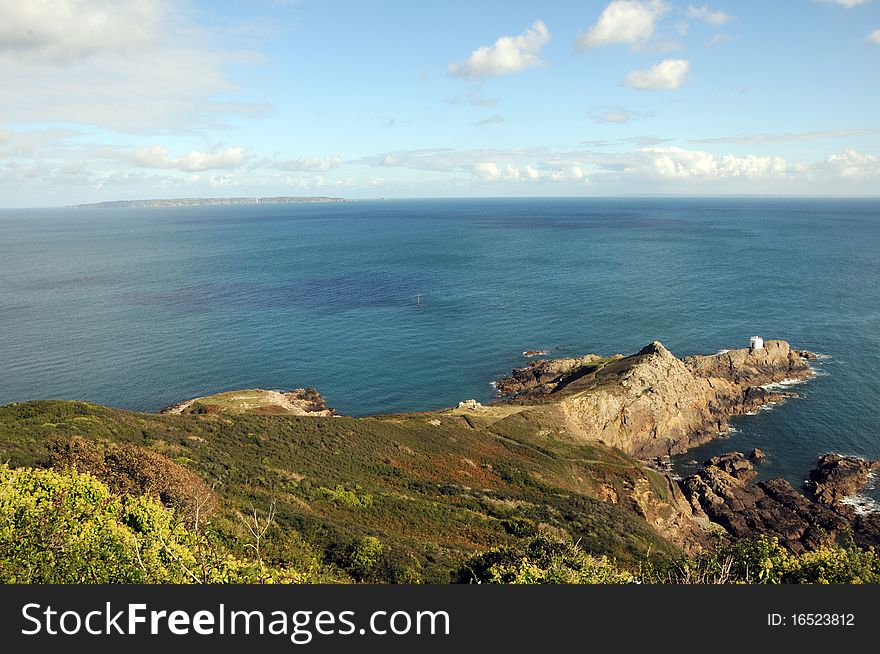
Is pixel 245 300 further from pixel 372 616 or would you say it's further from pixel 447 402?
pixel 372 616

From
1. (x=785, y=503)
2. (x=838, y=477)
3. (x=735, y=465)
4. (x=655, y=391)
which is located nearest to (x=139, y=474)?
(x=785, y=503)

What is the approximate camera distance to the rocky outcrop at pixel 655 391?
78.2 meters

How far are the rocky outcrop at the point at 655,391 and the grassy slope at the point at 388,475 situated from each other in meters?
8.59

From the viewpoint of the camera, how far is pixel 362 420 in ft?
218

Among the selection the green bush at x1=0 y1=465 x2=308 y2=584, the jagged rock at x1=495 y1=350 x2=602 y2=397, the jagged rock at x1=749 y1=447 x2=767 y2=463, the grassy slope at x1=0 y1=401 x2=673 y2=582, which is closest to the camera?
the green bush at x1=0 y1=465 x2=308 y2=584

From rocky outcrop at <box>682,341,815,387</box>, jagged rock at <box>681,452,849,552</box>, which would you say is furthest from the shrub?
rocky outcrop at <box>682,341,815,387</box>

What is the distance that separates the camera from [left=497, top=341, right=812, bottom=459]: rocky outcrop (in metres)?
78.2

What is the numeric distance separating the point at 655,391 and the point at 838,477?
24957 mm

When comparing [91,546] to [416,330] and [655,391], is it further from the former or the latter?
[416,330]

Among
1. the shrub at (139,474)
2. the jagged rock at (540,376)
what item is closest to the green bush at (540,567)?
the shrub at (139,474)

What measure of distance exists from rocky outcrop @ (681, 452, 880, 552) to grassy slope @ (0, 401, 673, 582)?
9.67 meters

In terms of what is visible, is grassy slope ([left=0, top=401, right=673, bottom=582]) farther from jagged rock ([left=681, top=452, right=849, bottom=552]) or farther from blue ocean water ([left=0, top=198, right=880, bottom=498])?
blue ocean water ([left=0, top=198, right=880, bottom=498])

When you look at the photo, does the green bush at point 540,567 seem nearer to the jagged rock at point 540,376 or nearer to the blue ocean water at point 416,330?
the blue ocean water at point 416,330

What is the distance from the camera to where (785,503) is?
6406cm
